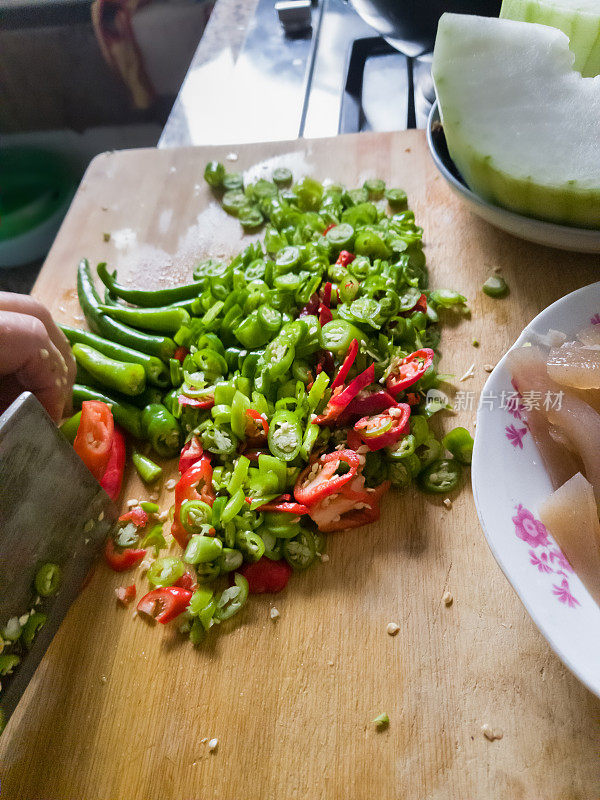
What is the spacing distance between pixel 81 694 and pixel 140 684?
127 mm

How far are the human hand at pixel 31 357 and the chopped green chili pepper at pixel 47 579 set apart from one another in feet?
1.38

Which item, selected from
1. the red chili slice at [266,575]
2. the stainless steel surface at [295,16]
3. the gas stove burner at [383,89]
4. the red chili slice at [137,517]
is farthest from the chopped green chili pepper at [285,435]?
the stainless steel surface at [295,16]

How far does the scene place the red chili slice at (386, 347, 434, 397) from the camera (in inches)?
60.4

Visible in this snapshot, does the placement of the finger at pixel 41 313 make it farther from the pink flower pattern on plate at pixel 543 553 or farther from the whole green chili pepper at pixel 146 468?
the pink flower pattern on plate at pixel 543 553

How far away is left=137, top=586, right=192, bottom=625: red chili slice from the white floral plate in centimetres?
67

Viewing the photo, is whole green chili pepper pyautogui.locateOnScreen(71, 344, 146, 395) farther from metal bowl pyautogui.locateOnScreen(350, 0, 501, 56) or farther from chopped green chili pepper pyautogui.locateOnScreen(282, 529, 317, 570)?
metal bowl pyautogui.locateOnScreen(350, 0, 501, 56)

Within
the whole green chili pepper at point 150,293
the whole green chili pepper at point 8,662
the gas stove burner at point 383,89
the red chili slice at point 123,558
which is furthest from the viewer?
the gas stove burner at point 383,89

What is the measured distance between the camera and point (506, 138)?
164cm

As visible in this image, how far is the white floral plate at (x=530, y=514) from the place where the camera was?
3.31ft

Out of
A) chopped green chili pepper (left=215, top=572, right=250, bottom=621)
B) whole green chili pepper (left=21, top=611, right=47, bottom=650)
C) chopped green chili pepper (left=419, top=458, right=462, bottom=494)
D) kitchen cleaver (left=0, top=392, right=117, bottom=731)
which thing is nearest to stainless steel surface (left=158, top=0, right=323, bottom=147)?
chopped green chili pepper (left=419, top=458, right=462, bottom=494)

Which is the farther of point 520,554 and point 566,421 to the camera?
point 566,421

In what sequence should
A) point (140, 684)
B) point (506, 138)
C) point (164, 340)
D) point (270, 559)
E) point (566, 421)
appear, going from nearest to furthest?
point (566, 421) → point (140, 684) → point (270, 559) → point (506, 138) → point (164, 340)

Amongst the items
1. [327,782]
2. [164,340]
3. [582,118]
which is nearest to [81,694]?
[327,782]

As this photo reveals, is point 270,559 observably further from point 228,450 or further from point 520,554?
point 520,554
